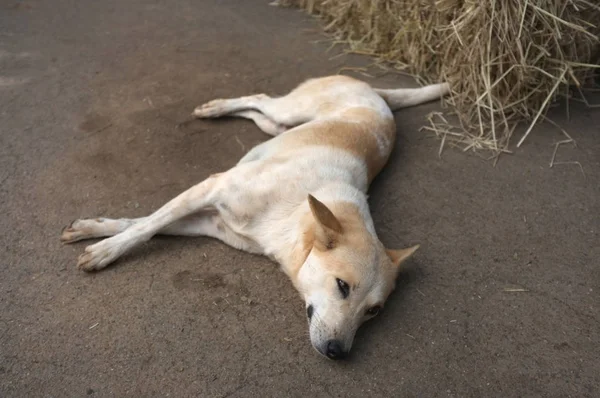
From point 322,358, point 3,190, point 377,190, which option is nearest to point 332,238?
point 322,358

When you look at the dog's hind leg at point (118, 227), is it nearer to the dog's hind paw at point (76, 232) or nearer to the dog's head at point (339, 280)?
the dog's hind paw at point (76, 232)

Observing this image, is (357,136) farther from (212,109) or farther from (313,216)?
(212,109)

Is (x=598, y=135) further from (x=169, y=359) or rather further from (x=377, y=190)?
(x=169, y=359)

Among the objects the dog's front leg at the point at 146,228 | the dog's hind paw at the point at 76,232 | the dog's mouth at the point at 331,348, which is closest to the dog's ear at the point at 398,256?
the dog's mouth at the point at 331,348

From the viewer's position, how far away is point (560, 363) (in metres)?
2.86

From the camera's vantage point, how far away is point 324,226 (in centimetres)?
271

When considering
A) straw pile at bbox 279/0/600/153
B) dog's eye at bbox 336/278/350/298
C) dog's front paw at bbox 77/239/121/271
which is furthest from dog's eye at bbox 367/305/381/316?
straw pile at bbox 279/0/600/153

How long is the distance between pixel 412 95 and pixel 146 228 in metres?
2.71

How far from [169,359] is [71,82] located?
9.41 ft

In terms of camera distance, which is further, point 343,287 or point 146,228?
point 146,228

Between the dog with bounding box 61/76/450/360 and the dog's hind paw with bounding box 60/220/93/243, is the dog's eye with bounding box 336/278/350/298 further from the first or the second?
the dog's hind paw with bounding box 60/220/93/243

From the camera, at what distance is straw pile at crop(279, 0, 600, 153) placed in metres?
4.38

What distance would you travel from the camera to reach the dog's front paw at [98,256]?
296 centimetres

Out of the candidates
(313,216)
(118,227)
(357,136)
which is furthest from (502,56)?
(118,227)
